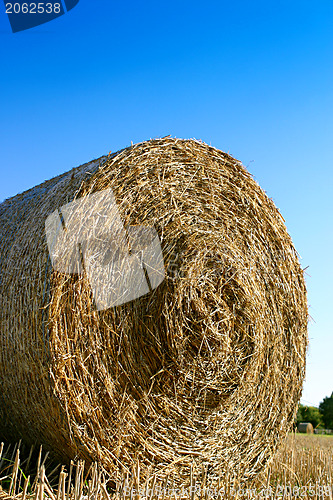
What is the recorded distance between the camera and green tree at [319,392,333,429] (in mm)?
16673

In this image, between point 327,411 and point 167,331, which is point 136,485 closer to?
point 167,331

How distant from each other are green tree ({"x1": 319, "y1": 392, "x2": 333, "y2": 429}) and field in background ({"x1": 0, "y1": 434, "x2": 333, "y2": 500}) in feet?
43.6

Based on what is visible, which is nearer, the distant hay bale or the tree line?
the distant hay bale

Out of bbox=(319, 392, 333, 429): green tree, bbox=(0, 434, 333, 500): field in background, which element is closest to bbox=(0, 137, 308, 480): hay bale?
bbox=(0, 434, 333, 500): field in background

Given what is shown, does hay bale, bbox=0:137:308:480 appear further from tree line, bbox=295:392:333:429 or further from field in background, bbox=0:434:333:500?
tree line, bbox=295:392:333:429

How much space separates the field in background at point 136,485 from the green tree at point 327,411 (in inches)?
523

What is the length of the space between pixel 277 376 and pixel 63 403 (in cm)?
176

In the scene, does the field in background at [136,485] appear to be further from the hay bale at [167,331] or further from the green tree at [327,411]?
the green tree at [327,411]

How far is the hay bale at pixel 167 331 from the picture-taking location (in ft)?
9.87

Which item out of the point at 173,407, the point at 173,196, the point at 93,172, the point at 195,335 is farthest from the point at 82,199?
the point at 173,407

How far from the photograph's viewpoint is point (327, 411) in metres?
17.0

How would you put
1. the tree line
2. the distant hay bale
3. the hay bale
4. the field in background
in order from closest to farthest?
the field in background
the hay bale
the distant hay bale
the tree line

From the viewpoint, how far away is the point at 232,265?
11.8ft

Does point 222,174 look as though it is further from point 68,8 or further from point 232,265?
point 68,8
